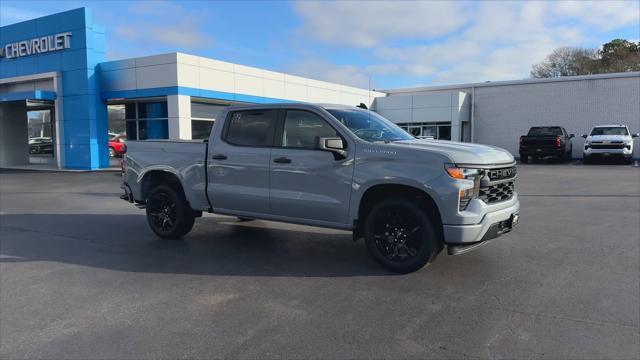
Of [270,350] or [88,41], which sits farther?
[88,41]

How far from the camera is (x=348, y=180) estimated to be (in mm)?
5719

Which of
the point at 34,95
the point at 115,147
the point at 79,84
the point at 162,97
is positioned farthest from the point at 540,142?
the point at 115,147

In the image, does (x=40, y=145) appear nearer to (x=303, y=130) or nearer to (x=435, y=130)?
(x=435, y=130)

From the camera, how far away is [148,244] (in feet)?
23.9

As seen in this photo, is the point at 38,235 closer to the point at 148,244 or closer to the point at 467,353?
the point at 148,244

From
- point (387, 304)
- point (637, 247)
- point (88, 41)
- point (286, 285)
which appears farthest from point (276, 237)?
point (88, 41)

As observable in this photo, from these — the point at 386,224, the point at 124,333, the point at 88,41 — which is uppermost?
the point at 88,41

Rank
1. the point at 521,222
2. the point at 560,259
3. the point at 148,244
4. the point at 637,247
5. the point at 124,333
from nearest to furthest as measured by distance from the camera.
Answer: the point at 124,333, the point at 560,259, the point at 637,247, the point at 148,244, the point at 521,222

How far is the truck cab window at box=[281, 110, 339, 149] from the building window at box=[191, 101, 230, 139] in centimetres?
1796

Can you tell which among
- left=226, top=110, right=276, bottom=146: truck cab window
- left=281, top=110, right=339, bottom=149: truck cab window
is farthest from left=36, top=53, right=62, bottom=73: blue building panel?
left=281, top=110, right=339, bottom=149: truck cab window

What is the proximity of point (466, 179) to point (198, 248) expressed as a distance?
154 inches

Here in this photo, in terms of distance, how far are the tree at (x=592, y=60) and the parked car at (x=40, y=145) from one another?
49.9 metres

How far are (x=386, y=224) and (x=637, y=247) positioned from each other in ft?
12.2

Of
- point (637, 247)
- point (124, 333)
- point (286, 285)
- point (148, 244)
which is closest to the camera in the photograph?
point (124, 333)
